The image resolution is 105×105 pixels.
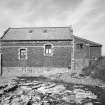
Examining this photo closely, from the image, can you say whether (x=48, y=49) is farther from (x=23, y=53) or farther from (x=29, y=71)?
(x=29, y=71)

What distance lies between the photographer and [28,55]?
22.2 metres

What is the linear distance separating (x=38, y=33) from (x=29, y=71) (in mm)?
7739

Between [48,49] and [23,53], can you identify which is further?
[23,53]

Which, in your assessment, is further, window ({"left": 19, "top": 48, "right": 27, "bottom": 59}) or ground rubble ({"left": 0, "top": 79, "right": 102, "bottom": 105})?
window ({"left": 19, "top": 48, "right": 27, "bottom": 59})

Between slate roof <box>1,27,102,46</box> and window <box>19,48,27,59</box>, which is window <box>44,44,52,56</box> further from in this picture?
window <box>19,48,27,59</box>

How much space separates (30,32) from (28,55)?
5.25 meters

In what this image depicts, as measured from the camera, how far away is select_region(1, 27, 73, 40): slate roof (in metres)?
22.6

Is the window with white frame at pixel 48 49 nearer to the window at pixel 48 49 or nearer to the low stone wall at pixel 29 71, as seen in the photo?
the window at pixel 48 49

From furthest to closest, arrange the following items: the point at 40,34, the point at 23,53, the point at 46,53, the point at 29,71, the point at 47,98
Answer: the point at 40,34 < the point at 23,53 < the point at 46,53 < the point at 29,71 < the point at 47,98

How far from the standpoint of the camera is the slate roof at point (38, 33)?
74.3 feet

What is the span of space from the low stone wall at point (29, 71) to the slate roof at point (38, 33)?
556cm

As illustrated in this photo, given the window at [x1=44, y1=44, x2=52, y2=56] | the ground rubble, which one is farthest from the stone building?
the ground rubble

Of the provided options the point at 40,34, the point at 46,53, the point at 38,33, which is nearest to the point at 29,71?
the point at 46,53

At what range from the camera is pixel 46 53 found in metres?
22.0
